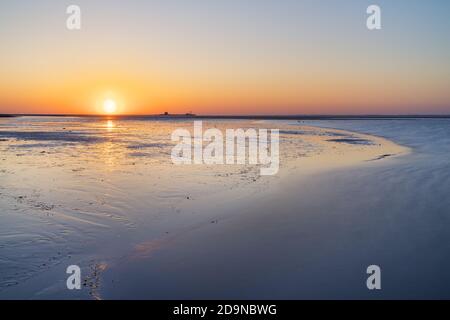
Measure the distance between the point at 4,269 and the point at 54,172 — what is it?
9.65m

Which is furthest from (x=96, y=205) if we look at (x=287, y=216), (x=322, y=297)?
(x=322, y=297)

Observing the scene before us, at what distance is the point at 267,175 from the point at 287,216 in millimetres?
5842

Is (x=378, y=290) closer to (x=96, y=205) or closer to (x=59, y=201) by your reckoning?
(x=96, y=205)

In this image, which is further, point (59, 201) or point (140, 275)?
point (59, 201)

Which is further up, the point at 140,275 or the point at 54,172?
the point at 54,172

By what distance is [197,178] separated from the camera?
46.5 feet

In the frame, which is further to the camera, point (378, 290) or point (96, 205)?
point (96, 205)

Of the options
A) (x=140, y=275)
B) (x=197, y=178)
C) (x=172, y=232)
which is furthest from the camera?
(x=197, y=178)

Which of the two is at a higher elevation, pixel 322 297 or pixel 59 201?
pixel 59 201
